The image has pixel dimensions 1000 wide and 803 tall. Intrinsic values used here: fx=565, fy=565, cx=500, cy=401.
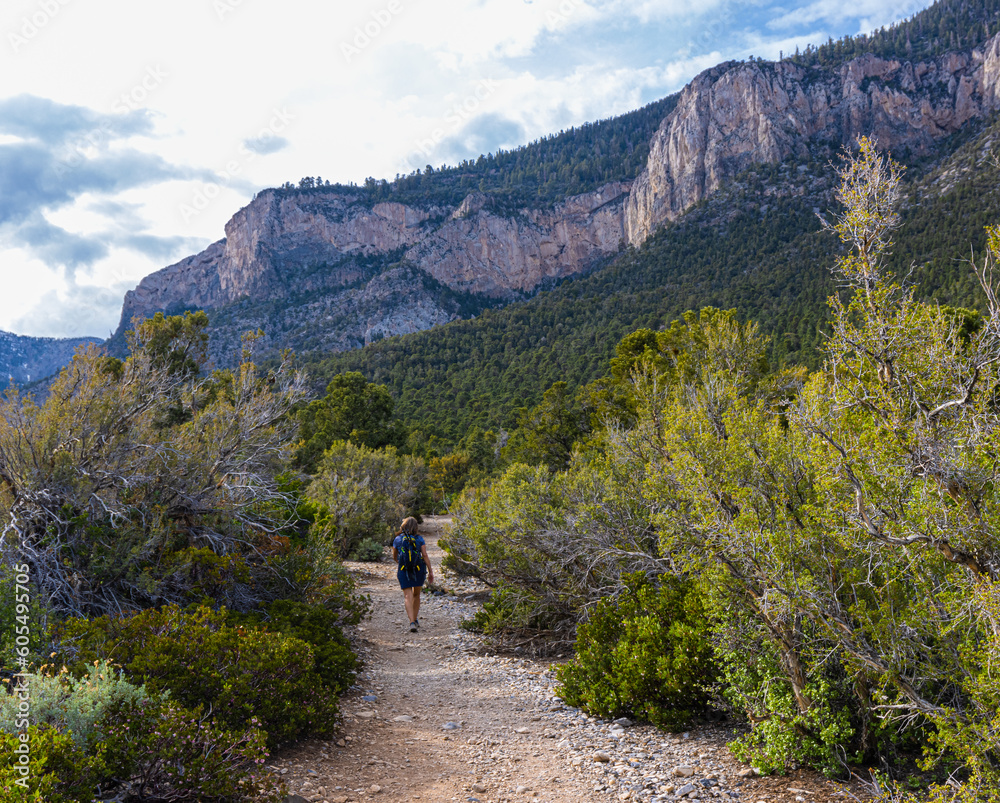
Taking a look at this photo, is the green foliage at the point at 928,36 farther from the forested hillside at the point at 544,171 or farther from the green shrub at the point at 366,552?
the green shrub at the point at 366,552

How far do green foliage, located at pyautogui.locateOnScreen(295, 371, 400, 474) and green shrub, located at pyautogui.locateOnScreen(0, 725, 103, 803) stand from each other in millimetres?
27515

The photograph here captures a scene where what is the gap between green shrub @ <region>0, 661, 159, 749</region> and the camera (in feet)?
8.68

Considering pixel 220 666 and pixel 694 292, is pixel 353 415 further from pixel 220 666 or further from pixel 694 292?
pixel 694 292

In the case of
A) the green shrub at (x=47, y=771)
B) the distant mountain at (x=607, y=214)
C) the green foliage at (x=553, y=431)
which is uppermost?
the distant mountain at (x=607, y=214)

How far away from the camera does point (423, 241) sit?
120000mm

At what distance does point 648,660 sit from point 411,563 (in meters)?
4.39

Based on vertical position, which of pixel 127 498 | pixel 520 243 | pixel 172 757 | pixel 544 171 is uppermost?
pixel 544 171

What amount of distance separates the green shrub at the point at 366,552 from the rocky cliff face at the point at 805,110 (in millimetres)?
81976

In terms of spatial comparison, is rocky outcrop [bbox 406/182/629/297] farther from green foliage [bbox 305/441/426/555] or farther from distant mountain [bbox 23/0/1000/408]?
green foliage [bbox 305/441/426/555]

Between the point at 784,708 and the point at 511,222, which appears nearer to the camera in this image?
the point at 784,708

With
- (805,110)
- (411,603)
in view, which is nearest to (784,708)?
(411,603)

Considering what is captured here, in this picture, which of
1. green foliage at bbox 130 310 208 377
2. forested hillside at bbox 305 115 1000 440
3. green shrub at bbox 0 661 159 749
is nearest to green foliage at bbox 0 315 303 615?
green shrub at bbox 0 661 159 749

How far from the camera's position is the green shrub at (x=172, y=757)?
107 inches

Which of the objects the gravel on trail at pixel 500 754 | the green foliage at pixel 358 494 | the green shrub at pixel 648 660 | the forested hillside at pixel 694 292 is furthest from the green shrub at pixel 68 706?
the forested hillside at pixel 694 292
